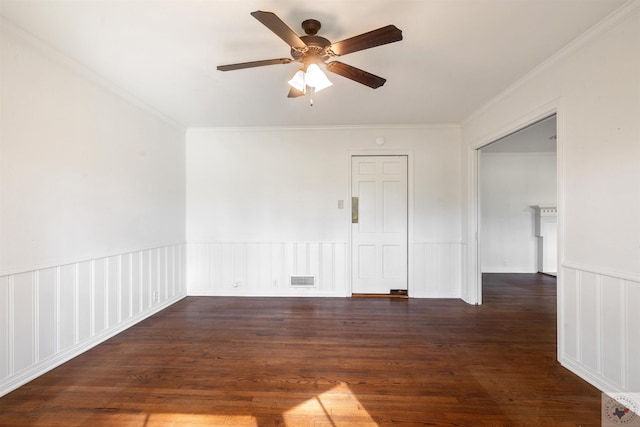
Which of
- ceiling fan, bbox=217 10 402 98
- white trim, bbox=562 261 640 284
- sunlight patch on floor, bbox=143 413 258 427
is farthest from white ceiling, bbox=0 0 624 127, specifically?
sunlight patch on floor, bbox=143 413 258 427

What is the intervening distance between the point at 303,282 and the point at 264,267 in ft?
2.05

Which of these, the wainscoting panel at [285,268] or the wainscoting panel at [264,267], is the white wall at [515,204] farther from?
the wainscoting panel at [264,267]

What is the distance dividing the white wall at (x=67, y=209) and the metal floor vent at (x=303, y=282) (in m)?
1.78

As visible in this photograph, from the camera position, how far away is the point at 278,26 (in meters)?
1.46

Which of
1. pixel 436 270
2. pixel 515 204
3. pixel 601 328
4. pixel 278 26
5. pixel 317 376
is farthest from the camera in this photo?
pixel 515 204

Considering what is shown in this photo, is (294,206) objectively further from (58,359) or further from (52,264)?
(58,359)

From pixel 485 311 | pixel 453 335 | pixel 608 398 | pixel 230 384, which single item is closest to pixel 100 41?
pixel 230 384

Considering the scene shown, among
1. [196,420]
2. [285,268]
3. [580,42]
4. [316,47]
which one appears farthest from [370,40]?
[285,268]

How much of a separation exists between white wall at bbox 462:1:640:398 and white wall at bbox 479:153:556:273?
3646 millimetres

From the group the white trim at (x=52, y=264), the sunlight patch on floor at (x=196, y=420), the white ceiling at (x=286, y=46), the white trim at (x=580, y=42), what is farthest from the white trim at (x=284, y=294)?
the white trim at (x=580, y=42)

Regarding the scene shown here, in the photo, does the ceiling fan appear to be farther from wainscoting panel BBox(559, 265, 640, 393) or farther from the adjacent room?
wainscoting panel BBox(559, 265, 640, 393)

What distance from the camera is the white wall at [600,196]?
5.54ft

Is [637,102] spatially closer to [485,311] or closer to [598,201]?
[598,201]

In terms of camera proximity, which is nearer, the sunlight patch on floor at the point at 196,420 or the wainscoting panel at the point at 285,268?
the sunlight patch on floor at the point at 196,420
